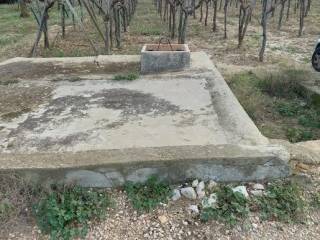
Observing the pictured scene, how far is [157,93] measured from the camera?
14.6 ft

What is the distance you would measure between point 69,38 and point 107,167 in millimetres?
8392

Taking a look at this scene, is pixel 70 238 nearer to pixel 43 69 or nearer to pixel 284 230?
pixel 284 230

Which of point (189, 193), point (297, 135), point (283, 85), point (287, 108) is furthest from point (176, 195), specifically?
point (283, 85)

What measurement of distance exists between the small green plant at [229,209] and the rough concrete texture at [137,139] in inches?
6.7

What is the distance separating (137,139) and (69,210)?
838 millimetres

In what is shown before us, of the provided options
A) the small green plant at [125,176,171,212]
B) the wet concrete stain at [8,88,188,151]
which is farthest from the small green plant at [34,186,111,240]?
the wet concrete stain at [8,88,188,151]

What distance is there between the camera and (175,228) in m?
2.74

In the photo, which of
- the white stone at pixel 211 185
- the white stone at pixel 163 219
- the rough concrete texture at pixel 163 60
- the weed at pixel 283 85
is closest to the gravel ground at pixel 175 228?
the white stone at pixel 163 219

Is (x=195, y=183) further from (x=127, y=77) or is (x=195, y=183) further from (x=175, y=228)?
(x=127, y=77)

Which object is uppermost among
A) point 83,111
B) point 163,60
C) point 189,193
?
point 163,60

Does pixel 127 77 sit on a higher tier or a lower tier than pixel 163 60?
lower

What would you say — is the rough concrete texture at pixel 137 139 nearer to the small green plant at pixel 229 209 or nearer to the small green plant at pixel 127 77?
the small green plant at pixel 229 209

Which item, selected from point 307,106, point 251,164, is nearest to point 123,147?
point 251,164

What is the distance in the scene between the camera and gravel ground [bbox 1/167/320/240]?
8.86ft
